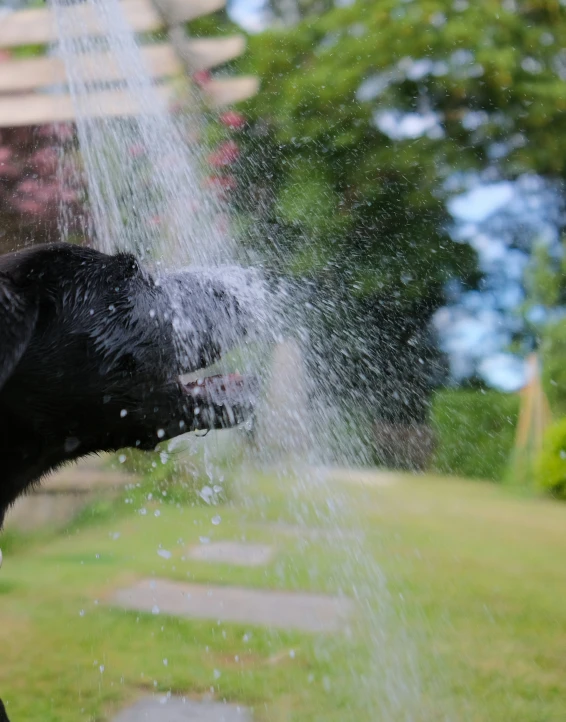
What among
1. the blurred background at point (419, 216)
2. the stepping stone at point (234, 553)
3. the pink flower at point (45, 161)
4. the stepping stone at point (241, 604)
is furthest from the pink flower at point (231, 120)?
the stepping stone at point (241, 604)

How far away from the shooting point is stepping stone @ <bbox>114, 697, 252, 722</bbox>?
262 cm

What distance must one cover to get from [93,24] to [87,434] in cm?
444

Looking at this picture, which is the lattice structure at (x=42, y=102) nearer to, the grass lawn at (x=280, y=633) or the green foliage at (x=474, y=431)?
the grass lawn at (x=280, y=633)

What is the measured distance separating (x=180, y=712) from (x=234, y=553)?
2042 millimetres

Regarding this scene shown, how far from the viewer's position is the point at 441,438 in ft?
25.4

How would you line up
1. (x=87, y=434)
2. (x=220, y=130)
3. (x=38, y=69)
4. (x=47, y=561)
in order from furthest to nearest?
(x=220, y=130)
(x=38, y=69)
(x=47, y=561)
(x=87, y=434)

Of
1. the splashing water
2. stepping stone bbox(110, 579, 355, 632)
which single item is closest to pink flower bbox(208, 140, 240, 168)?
the splashing water

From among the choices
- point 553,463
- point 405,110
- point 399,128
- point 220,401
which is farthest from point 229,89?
point 220,401

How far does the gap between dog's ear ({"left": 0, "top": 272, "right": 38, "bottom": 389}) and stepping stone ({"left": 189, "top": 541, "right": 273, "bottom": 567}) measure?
304 centimetres

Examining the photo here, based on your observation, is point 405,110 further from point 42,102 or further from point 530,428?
point 42,102

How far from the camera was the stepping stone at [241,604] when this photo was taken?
3533 mm

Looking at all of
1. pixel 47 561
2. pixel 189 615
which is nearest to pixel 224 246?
pixel 47 561

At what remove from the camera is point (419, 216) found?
300 inches

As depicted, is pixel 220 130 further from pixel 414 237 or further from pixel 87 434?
pixel 87 434
